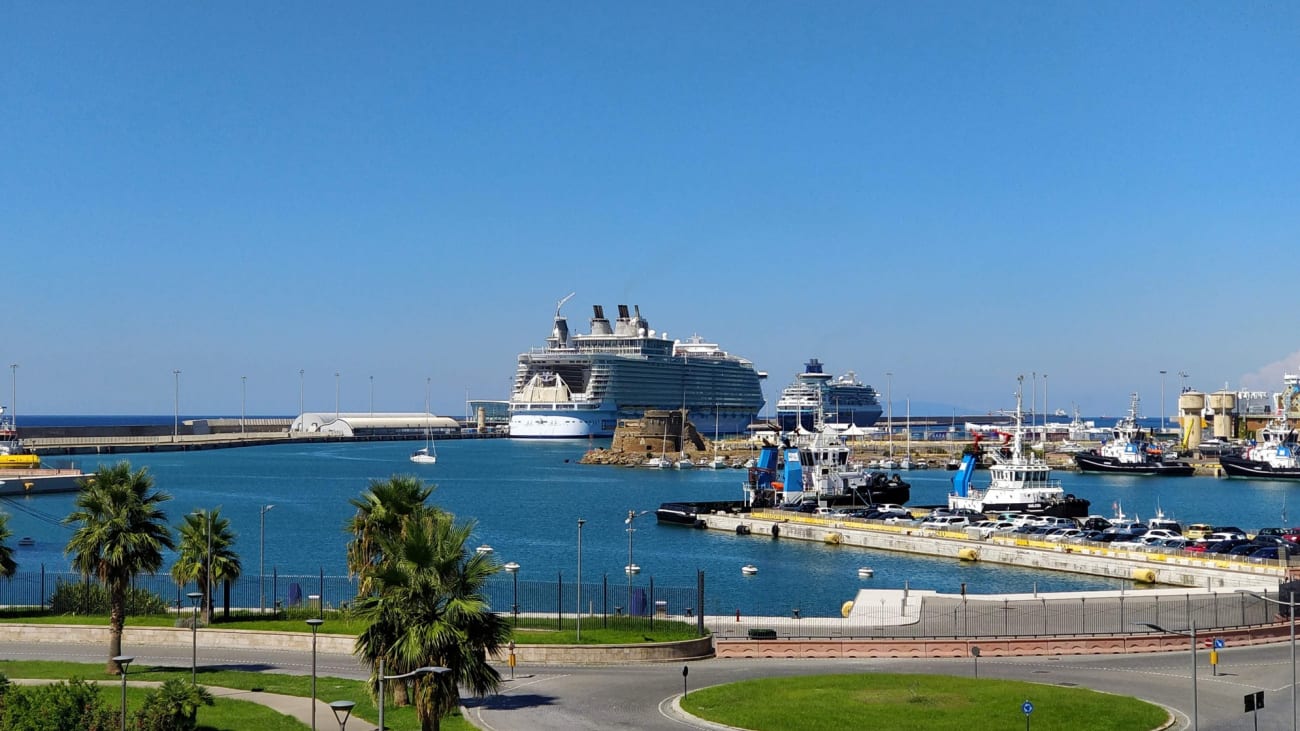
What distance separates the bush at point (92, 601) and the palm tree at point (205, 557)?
2.49m

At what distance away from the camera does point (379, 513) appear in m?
32.2

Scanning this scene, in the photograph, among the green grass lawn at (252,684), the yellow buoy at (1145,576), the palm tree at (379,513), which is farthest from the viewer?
the yellow buoy at (1145,576)

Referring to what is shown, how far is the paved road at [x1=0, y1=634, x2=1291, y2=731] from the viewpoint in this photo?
2659 centimetres

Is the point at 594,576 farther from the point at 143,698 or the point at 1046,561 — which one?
the point at 143,698

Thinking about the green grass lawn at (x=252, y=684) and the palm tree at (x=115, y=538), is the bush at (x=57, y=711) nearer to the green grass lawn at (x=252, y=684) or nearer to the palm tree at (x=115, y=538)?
the green grass lawn at (x=252, y=684)

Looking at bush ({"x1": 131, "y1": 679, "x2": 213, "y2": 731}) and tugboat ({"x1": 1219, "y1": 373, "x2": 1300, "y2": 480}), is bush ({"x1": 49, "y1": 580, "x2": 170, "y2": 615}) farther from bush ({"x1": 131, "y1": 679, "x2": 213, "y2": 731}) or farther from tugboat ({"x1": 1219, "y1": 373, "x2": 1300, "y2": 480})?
tugboat ({"x1": 1219, "y1": 373, "x2": 1300, "y2": 480})

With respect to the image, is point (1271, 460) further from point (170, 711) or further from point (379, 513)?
point (170, 711)

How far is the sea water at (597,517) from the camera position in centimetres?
5881

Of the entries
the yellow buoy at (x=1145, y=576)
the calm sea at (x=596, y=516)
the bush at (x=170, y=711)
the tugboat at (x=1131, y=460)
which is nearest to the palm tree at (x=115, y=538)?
the bush at (x=170, y=711)

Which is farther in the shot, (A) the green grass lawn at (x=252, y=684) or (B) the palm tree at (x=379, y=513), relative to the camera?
(B) the palm tree at (x=379, y=513)

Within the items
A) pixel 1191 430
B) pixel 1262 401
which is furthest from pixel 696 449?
pixel 1262 401

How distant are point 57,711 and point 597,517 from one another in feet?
220

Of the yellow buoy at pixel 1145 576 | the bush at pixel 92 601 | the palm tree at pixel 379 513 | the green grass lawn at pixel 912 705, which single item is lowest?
the yellow buoy at pixel 1145 576

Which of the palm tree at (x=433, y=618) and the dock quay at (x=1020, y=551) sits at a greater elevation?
the palm tree at (x=433, y=618)
